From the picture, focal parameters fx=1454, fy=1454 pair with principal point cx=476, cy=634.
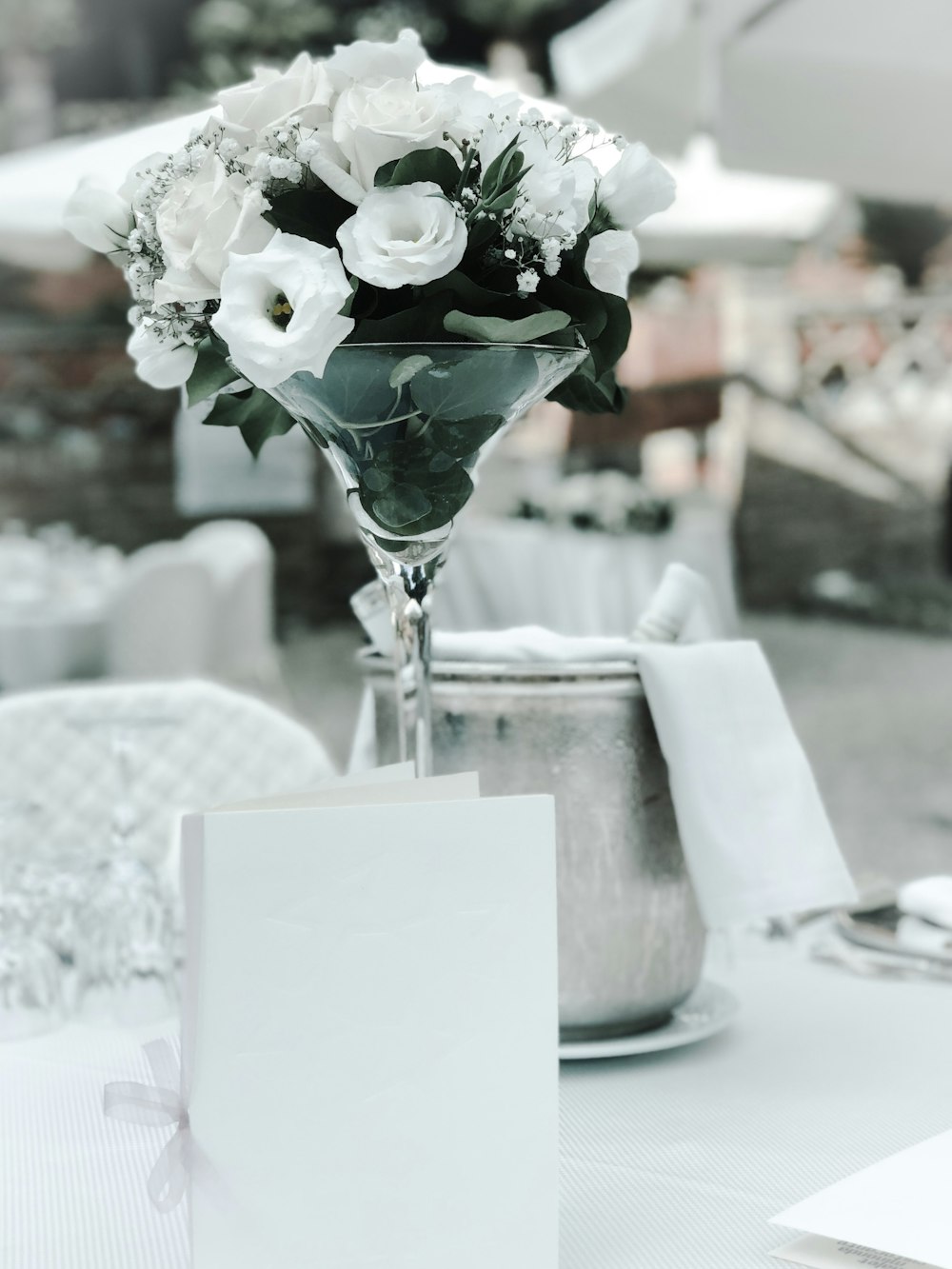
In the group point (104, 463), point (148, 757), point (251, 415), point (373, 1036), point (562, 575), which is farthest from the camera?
point (104, 463)

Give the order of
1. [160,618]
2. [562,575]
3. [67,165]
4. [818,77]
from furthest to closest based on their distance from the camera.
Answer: [562,575] < [160,618] < [818,77] < [67,165]

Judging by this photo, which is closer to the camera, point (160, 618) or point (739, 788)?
point (739, 788)

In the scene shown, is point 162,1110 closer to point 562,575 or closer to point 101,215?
point 101,215

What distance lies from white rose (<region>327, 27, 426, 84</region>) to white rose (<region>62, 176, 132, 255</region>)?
16 centimetres

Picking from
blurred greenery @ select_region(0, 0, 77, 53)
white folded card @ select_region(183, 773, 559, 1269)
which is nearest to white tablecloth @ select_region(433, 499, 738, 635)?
white folded card @ select_region(183, 773, 559, 1269)

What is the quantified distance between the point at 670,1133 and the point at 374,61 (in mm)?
670

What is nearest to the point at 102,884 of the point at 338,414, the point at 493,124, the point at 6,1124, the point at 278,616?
the point at 6,1124

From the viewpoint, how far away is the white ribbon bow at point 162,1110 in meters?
0.66

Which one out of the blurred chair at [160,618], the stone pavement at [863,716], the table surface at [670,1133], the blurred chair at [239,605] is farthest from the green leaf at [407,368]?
the blurred chair at [239,605]

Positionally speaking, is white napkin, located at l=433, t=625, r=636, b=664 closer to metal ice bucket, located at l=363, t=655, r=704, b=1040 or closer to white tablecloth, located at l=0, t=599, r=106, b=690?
metal ice bucket, located at l=363, t=655, r=704, b=1040

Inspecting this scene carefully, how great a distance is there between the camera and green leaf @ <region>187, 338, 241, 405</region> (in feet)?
2.91

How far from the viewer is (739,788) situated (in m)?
1.03

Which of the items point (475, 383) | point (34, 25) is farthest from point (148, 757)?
point (34, 25)

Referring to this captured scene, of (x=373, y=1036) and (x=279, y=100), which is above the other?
(x=279, y=100)
